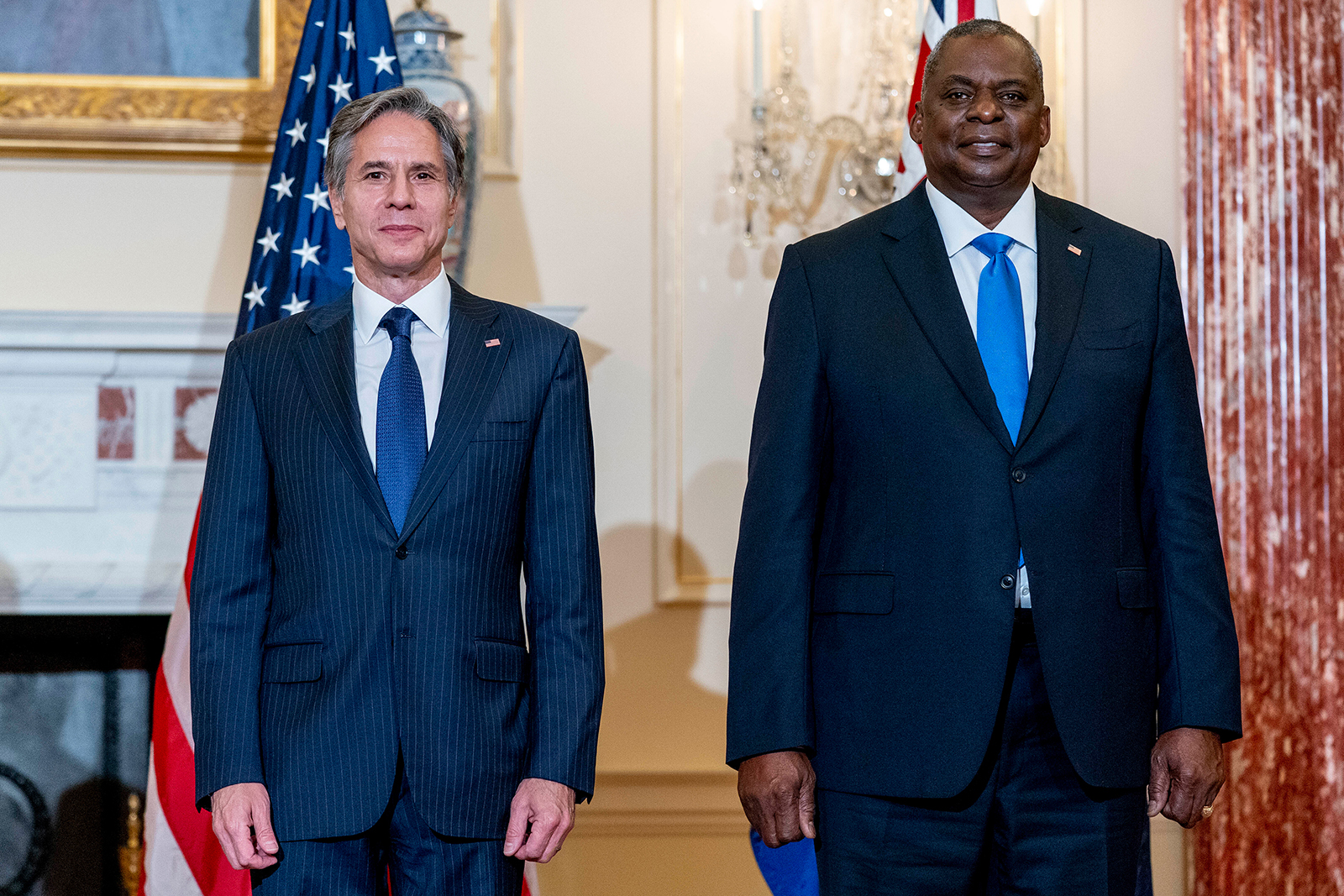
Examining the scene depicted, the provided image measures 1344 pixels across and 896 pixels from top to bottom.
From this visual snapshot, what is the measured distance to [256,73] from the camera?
339 cm

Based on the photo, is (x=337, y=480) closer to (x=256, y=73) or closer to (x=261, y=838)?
(x=261, y=838)

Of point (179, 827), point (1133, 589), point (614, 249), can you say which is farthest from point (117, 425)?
point (1133, 589)

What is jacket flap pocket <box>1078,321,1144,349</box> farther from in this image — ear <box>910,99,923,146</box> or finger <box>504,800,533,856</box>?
finger <box>504,800,533,856</box>

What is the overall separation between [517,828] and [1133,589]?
839 millimetres

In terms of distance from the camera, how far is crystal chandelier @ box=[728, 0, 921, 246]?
3.41 metres

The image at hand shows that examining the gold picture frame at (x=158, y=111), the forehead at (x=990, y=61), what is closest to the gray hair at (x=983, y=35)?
the forehead at (x=990, y=61)

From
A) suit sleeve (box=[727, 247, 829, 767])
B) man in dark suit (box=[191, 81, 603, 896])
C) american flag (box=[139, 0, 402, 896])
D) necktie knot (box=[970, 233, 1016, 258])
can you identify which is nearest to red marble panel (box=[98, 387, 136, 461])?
american flag (box=[139, 0, 402, 896])

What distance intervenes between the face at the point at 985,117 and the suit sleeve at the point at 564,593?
594 millimetres

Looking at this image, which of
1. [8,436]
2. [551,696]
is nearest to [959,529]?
[551,696]

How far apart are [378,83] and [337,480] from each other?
1.47 m

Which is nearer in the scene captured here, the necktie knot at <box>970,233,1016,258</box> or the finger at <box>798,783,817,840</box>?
the finger at <box>798,783,817,840</box>

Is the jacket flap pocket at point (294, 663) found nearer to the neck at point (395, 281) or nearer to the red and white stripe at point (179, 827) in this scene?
the neck at point (395, 281)

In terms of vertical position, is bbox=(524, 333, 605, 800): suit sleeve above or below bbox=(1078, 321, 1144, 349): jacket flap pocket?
below

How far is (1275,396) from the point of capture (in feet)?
11.1
